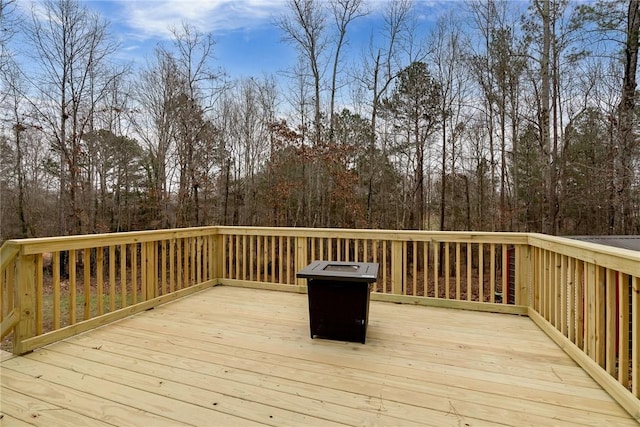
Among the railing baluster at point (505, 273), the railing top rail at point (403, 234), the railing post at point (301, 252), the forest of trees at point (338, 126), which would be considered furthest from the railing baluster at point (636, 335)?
the forest of trees at point (338, 126)

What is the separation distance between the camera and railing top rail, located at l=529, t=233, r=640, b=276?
1661mm

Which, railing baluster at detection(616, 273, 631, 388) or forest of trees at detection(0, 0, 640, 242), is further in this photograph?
forest of trees at detection(0, 0, 640, 242)

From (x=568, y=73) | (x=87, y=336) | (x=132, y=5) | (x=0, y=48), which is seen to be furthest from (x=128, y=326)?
(x=568, y=73)

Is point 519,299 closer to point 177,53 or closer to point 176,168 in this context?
point 176,168

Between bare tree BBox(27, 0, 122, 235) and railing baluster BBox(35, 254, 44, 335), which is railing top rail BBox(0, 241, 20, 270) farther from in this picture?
bare tree BBox(27, 0, 122, 235)

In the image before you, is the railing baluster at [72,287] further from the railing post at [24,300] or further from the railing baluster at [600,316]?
the railing baluster at [600,316]

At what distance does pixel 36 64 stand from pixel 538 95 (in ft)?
40.0

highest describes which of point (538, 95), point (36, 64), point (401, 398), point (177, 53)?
point (177, 53)

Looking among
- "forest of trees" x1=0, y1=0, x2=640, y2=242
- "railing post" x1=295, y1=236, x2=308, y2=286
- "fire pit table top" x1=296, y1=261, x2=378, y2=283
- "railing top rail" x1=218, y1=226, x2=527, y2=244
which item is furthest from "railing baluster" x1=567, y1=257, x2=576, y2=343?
"forest of trees" x1=0, y1=0, x2=640, y2=242

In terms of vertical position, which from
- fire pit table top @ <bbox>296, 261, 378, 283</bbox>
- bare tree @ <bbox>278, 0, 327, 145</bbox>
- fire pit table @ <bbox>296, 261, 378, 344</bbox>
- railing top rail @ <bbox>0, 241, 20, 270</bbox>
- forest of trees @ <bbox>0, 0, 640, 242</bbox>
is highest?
bare tree @ <bbox>278, 0, 327, 145</bbox>

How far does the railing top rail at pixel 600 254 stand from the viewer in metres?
1.66

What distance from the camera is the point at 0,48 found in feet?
21.7

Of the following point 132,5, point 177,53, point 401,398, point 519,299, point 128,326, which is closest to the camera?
point 401,398

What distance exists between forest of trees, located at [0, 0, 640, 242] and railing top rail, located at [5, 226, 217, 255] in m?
6.29
